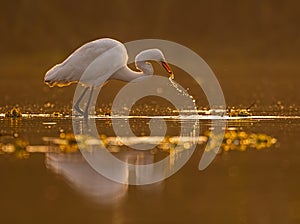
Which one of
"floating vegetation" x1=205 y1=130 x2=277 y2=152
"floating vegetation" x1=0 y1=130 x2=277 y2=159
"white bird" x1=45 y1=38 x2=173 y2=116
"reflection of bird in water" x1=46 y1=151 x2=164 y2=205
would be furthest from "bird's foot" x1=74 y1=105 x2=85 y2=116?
"reflection of bird in water" x1=46 y1=151 x2=164 y2=205

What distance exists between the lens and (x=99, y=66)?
74.1 feet

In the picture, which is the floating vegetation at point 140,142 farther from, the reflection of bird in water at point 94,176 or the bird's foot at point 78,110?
the bird's foot at point 78,110

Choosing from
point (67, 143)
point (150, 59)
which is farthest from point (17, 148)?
point (150, 59)

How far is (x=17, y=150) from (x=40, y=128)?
4.17 m

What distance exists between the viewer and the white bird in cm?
2250

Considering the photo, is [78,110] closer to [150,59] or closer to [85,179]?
[150,59]

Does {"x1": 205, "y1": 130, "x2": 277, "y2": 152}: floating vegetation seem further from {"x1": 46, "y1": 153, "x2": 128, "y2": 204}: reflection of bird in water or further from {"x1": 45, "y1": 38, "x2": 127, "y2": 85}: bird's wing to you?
{"x1": 45, "y1": 38, "x2": 127, "y2": 85}: bird's wing

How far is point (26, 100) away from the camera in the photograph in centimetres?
3134

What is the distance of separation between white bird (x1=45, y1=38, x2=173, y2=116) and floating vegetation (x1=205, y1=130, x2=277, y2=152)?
15.8 feet

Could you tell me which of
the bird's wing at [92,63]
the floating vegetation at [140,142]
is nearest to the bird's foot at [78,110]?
the bird's wing at [92,63]

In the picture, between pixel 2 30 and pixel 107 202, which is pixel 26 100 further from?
pixel 2 30

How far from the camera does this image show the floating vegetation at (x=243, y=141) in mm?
15992

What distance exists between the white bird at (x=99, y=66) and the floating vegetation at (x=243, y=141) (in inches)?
189

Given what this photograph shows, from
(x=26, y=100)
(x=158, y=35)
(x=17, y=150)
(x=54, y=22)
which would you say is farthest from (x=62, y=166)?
(x=54, y=22)
